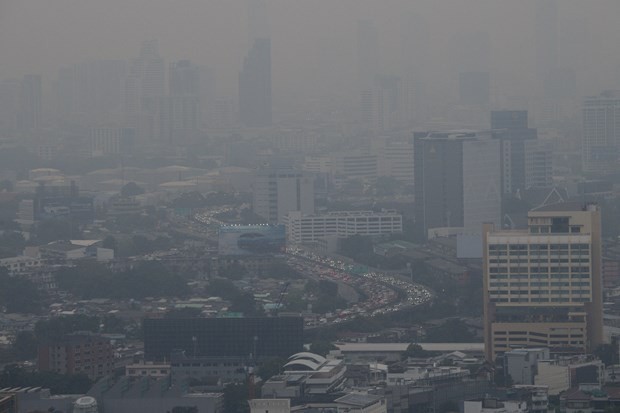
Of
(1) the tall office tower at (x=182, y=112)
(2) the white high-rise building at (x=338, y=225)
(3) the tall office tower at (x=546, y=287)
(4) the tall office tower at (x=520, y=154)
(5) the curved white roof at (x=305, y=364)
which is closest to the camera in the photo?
(5) the curved white roof at (x=305, y=364)

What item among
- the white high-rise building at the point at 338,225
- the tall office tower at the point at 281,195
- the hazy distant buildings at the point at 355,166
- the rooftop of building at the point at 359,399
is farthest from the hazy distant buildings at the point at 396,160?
the rooftop of building at the point at 359,399

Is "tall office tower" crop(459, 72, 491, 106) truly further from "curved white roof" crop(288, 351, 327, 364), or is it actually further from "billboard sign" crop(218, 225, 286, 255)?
"curved white roof" crop(288, 351, 327, 364)

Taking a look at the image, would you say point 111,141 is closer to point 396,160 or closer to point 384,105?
point 384,105

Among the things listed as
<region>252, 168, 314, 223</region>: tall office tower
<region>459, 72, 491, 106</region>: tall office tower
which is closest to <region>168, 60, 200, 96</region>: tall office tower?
<region>459, 72, 491, 106</region>: tall office tower

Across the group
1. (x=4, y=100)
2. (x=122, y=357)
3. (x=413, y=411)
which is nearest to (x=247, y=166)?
(x=4, y=100)

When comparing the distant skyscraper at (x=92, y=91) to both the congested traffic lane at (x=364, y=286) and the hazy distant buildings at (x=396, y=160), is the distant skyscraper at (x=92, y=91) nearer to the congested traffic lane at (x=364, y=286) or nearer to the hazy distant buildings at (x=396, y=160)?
the hazy distant buildings at (x=396, y=160)

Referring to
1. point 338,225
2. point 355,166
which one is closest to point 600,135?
point 355,166
